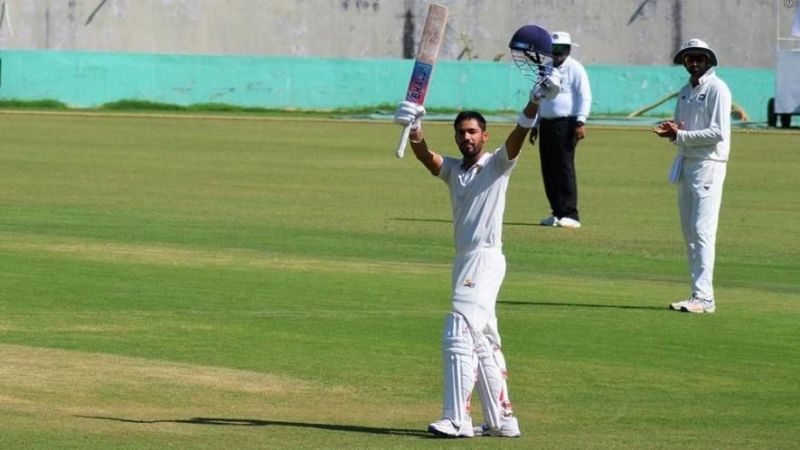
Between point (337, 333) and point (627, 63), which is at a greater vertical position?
point (627, 63)

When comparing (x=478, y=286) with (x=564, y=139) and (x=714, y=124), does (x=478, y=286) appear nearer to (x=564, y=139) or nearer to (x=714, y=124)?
(x=714, y=124)

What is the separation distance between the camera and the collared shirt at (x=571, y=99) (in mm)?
21516

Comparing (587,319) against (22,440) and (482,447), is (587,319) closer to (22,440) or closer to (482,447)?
(482,447)

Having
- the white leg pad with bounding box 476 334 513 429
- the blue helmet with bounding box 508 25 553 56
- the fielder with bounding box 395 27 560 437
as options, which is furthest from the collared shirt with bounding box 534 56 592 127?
the white leg pad with bounding box 476 334 513 429

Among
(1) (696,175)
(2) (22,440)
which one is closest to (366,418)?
(2) (22,440)

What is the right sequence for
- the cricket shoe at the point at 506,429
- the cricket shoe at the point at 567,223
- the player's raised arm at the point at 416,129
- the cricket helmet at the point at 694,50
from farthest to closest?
the cricket shoe at the point at 567,223, the cricket helmet at the point at 694,50, the player's raised arm at the point at 416,129, the cricket shoe at the point at 506,429

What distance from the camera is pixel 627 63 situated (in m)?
65.6

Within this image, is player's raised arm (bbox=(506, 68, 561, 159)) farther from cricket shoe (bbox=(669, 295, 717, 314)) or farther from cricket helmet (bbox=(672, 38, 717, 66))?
cricket shoe (bbox=(669, 295, 717, 314))

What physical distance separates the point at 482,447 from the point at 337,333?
13.1 feet

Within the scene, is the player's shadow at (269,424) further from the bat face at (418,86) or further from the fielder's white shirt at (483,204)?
the bat face at (418,86)

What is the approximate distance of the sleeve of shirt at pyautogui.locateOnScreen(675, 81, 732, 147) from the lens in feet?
46.9

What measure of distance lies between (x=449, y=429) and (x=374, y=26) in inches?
2287

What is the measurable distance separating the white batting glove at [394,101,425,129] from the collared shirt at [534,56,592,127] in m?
11.8

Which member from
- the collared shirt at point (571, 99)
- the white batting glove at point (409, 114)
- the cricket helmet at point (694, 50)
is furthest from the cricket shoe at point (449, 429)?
the collared shirt at point (571, 99)
